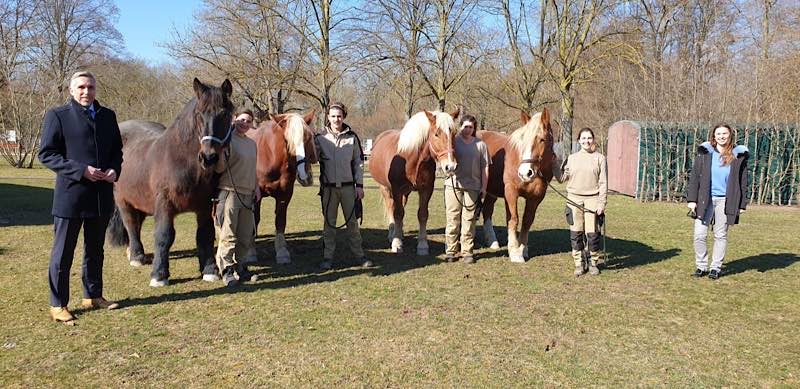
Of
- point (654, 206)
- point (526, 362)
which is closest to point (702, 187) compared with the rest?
point (526, 362)

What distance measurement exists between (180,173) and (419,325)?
8.80 ft

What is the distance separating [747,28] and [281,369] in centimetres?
2264

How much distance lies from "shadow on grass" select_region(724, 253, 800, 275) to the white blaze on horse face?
105 inches

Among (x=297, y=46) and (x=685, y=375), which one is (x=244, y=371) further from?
(x=297, y=46)

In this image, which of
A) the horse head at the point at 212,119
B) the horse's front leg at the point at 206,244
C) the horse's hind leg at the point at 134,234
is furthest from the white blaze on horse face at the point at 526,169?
the horse's hind leg at the point at 134,234

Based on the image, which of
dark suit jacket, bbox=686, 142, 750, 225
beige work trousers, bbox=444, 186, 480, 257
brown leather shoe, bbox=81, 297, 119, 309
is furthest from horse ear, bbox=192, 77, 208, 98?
dark suit jacket, bbox=686, 142, 750, 225

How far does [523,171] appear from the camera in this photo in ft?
19.4

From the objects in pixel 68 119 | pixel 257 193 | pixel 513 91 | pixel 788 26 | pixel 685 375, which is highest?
pixel 788 26

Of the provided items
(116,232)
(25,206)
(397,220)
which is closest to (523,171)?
(397,220)

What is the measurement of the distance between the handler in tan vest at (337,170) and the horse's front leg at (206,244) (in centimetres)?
126

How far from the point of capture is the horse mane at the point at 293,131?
5910mm

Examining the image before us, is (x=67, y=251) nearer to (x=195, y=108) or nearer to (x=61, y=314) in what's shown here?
(x=61, y=314)

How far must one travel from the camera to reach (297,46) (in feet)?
69.6

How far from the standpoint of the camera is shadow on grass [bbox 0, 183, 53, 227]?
30.2 feet
